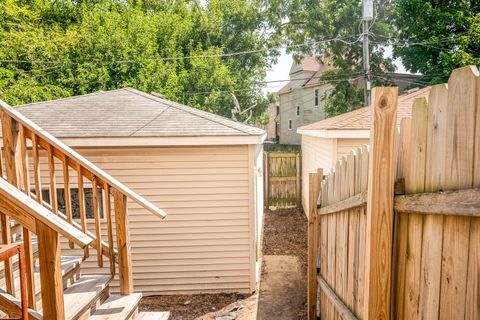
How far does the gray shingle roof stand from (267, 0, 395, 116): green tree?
14.0 metres

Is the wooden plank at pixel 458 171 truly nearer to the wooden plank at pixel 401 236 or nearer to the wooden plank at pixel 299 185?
the wooden plank at pixel 401 236

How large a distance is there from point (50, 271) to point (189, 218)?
12.8 feet

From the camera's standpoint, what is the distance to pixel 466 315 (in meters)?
1.21

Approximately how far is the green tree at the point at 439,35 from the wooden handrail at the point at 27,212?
16211mm

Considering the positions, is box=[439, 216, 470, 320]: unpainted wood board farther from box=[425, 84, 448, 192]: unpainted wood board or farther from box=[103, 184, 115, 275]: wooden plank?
box=[103, 184, 115, 275]: wooden plank

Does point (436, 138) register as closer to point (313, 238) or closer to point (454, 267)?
point (454, 267)

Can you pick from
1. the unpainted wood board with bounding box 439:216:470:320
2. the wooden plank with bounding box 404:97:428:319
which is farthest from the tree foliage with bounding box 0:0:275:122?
the unpainted wood board with bounding box 439:216:470:320

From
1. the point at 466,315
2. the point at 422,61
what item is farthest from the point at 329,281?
the point at 422,61

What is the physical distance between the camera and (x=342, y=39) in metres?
18.6

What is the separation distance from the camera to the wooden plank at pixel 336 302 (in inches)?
97.0

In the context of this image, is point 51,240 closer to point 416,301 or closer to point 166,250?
point 416,301

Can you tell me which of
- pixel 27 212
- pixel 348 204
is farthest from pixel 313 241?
pixel 27 212

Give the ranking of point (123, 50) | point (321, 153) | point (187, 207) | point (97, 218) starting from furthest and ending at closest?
1. point (123, 50)
2. point (321, 153)
3. point (187, 207)
4. point (97, 218)

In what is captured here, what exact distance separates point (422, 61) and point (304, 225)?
40.3 ft
